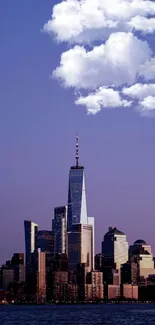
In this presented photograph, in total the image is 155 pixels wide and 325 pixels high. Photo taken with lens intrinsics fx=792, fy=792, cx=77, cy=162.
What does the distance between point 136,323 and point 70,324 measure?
14.0 meters

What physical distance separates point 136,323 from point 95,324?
34.2 ft

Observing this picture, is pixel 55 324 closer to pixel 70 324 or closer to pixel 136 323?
pixel 70 324

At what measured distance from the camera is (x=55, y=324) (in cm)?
15788

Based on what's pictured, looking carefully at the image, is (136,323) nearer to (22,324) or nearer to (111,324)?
(111,324)

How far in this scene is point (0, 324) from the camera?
6447 inches

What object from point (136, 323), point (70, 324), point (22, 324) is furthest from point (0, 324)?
point (136, 323)

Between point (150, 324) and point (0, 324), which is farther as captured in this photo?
point (0, 324)

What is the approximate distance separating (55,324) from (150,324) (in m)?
19.1

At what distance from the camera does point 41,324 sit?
161 meters

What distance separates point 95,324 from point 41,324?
496 inches

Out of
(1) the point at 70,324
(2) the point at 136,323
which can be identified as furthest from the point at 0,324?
(2) the point at 136,323

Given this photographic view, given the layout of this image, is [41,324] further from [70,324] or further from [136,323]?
[136,323]

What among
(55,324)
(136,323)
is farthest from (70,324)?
(136,323)

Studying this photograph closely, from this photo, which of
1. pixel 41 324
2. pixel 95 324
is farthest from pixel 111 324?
pixel 41 324
